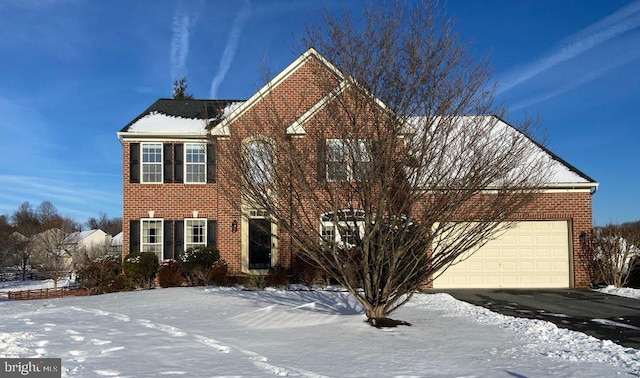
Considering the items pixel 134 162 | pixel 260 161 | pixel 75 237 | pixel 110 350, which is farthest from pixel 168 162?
pixel 75 237

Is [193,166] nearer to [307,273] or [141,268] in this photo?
[141,268]

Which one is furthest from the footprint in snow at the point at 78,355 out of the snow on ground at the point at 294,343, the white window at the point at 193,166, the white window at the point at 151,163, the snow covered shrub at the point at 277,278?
the white window at the point at 151,163

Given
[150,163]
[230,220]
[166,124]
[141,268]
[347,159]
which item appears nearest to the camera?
[347,159]

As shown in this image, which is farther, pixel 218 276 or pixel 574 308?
pixel 218 276

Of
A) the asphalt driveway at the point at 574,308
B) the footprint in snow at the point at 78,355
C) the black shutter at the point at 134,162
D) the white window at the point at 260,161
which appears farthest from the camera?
the black shutter at the point at 134,162

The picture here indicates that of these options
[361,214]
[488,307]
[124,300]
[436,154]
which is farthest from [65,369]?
[488,307]

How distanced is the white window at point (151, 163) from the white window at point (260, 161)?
979 centimetres

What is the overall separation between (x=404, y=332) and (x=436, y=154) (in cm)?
312

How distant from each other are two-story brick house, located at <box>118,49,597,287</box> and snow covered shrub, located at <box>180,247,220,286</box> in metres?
0.97

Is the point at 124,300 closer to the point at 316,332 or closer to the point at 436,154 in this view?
the point at 316,332

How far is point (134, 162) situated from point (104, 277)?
401cm

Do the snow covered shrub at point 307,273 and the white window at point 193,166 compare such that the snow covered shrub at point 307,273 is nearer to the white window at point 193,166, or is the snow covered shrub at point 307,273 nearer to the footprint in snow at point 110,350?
the white window at point 193,166

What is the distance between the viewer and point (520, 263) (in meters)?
16.9

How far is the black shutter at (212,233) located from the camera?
58.6ft
